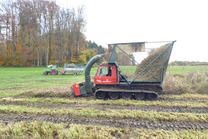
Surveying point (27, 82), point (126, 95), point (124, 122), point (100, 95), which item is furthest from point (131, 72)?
point (27, 82)

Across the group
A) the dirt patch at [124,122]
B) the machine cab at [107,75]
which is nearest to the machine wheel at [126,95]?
the machine cab at [107,75]

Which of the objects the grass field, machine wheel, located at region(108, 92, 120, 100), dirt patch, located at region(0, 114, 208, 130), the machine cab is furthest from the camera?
the machine cab

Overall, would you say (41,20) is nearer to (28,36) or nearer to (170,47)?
(28,36)

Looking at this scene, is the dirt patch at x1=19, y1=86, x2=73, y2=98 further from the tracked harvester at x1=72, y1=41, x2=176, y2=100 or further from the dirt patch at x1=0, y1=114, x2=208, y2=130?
the dirt patch at x1=0, y1=114, x2=208, y2=130

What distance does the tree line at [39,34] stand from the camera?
1378 inches

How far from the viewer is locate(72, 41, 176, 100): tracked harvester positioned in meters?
6.44

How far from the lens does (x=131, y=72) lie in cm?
699

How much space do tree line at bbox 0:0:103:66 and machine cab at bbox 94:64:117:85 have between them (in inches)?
1176

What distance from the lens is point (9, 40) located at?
3606 cm

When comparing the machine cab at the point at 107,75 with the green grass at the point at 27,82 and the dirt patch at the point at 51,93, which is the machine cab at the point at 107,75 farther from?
the green grass at the point at 27,82

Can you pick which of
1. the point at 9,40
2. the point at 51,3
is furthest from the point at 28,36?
the point at 51,3

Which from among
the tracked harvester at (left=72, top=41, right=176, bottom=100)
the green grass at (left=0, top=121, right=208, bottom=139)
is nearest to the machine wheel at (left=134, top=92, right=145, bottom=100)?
the tracked harvester at (left=72, top=41, right=176, bottom=100)

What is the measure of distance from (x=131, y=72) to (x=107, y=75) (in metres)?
1.41

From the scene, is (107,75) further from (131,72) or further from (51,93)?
(51,93)
